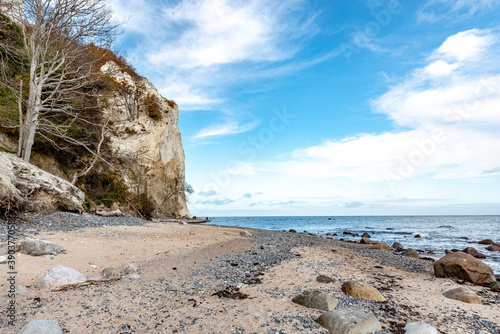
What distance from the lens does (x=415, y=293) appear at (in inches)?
243

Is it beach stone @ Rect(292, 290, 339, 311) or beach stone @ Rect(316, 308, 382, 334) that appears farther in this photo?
beach stone @ Rect(292, 290, 339, 311)

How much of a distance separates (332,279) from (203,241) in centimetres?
566

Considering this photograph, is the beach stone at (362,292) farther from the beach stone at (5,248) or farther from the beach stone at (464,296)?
the beach stone at (5,248)

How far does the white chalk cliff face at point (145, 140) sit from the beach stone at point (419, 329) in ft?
67.3

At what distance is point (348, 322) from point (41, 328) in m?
3.98

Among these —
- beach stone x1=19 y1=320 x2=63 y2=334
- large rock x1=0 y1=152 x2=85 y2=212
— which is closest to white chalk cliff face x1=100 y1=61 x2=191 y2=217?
large rock x1=0 y1=152 x2=85 y2=212

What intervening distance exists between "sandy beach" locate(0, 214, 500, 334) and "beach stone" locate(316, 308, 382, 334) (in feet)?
0.50

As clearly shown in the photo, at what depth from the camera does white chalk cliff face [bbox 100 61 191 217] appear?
74.7ft

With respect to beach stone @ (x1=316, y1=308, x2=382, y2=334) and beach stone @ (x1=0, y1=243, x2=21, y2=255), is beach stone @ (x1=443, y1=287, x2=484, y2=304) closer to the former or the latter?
beach stone @ (x1=316, y1=308, x2=382, y2=334)

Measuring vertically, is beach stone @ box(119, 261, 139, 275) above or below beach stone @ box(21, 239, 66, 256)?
below

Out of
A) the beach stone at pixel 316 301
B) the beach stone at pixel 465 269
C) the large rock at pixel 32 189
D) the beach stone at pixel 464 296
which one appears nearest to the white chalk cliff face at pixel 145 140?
the large rock at pixel 32 189

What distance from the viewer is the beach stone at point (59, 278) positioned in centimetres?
473

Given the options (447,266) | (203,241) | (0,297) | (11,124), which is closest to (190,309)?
(0,297)

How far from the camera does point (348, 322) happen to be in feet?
12.4
